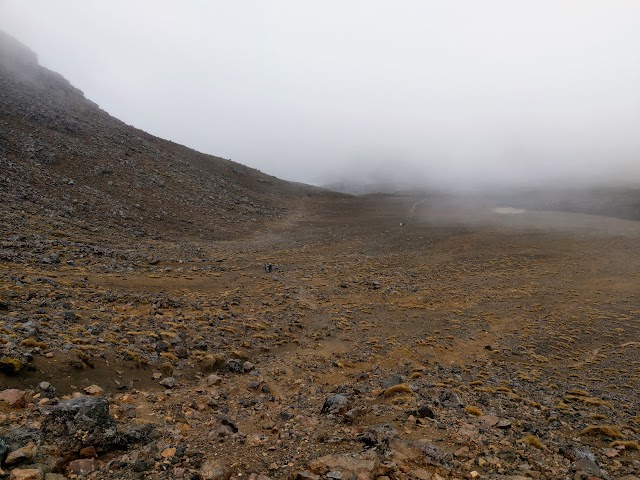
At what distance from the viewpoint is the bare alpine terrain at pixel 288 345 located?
683 cm

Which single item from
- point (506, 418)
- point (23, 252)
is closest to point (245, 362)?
point (506, 418)

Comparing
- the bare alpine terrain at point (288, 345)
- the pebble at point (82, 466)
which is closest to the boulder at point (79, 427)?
the bare alpine terrain at point (288, 345)

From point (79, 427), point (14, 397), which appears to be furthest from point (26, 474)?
point (14, 397)

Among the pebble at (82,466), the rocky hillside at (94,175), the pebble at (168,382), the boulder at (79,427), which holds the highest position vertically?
the rocky hillside at (94,175)

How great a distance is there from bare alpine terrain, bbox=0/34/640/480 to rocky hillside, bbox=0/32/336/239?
0.40 metres

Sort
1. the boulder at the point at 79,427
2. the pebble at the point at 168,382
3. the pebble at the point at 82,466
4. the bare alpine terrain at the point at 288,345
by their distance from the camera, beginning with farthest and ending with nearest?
the pebble at the point at 168,382 < the bare alpine terrain at the point at 288,345 < the boulder at the point at 79,427 < the pebble at the point at 82,466

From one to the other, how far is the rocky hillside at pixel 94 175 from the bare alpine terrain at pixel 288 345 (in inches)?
15.6

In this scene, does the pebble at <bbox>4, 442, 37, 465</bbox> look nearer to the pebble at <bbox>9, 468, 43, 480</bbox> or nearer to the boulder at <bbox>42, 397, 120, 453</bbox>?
the pebble at <bbox>9, 468, 43, 480</bbox>

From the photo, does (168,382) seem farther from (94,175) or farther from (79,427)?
(94,175)

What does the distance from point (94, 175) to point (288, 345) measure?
37.3m

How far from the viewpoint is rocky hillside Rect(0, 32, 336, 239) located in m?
32.7

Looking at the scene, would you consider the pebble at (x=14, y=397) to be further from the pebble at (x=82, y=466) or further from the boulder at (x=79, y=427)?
the pebble at (x=82, y=466)

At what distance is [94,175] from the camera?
41156 millimetres

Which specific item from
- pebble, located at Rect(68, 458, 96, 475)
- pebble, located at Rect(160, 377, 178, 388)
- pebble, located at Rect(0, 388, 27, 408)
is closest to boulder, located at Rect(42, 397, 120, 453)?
pebble, located at Rect(68, 458, 96, 475)
